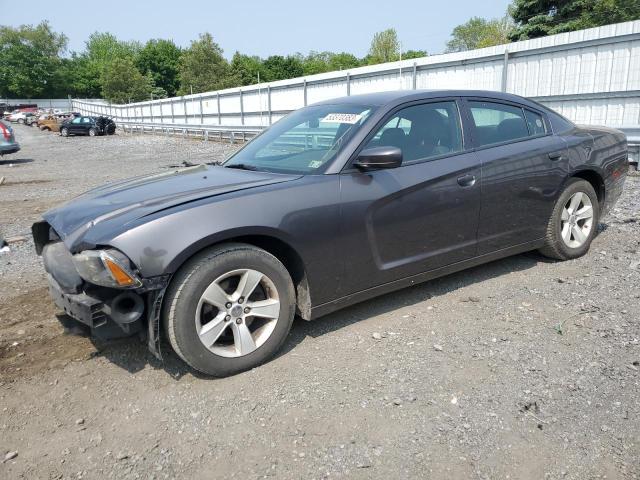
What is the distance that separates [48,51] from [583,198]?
115285 millimetres

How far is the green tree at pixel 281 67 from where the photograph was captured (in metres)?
89.2

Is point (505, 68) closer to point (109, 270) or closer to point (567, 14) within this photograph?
point (109, 270)

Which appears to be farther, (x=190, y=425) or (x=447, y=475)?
(x=190, y=425)

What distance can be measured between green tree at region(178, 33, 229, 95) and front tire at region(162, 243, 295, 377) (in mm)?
50215

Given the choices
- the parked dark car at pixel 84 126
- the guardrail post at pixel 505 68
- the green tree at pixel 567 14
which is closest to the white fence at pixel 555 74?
the guardrail post at pixel 505 68

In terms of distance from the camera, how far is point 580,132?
4844 mm

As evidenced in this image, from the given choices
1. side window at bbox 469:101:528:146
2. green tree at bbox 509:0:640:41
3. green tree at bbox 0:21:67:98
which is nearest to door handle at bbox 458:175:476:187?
side window at bbox 469:101:528:146

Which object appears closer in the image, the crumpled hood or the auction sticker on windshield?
the crumpled hood

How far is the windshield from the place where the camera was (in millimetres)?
3571

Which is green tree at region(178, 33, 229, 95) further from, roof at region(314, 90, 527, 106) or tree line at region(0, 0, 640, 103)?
roof at region(314, 90, 527, 106)

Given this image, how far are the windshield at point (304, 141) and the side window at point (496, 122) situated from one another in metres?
1.01

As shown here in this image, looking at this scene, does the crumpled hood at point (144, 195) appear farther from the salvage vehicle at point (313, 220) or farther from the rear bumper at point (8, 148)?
the rear bumper at point (8, 148)

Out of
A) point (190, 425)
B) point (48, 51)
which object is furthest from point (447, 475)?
point (48, 51)

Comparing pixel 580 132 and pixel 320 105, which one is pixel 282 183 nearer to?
pixel 320 105
